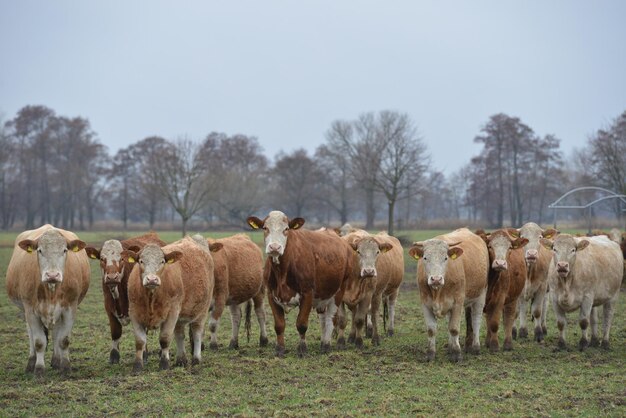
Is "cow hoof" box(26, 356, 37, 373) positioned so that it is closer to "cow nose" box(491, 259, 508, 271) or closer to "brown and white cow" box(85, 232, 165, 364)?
"brown and white cow" box(85, 232, 165, 364)

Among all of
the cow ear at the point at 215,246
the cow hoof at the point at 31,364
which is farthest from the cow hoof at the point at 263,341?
the cow hoof at the point at 31,364

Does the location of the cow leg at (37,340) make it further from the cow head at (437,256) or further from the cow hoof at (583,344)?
the cow hoof at (583,344)

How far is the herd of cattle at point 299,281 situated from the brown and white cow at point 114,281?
2 centimetres

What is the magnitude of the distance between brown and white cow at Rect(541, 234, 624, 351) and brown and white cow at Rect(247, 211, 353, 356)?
12.4 ft

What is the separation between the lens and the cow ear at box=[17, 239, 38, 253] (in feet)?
33.4

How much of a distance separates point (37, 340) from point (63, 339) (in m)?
0.36

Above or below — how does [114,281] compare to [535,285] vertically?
above

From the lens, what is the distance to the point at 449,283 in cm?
1103

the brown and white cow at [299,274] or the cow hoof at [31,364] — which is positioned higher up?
the brown and white cow at [299,274]

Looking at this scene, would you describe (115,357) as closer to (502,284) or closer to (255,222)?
(255,222)

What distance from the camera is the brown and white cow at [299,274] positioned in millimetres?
11688

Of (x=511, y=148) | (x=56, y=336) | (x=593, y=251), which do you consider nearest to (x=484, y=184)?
(x=511, y=148)

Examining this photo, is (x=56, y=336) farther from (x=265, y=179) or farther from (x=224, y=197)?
(x=265, y=179)

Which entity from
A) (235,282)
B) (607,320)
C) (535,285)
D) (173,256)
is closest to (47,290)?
(173,256)
